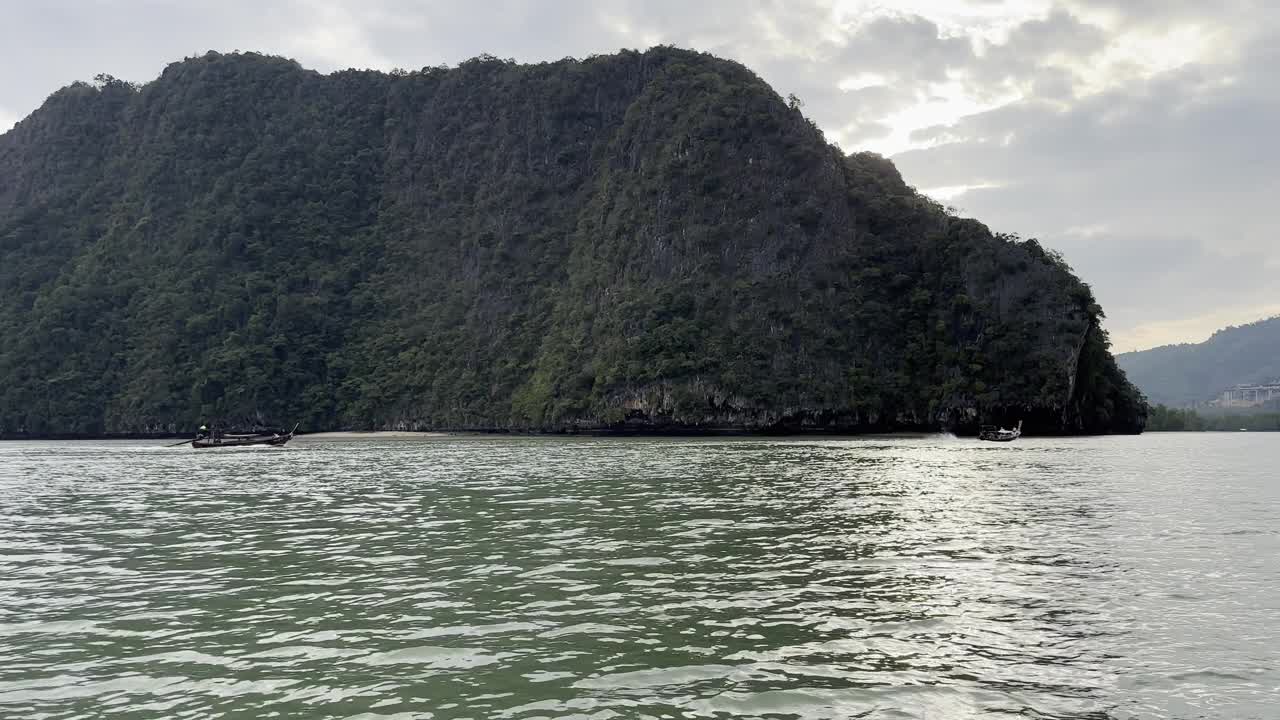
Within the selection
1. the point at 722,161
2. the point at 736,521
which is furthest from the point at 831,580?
the point at 722,161

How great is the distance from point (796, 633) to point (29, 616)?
11.4 meters

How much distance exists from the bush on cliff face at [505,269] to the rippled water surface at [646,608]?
8302cm

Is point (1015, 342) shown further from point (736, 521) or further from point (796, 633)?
point (796, 633)

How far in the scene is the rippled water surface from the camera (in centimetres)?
884

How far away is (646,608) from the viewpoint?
41.4ft

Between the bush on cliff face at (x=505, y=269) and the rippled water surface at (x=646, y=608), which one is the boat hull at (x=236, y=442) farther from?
the rippled water surface at (x=646, y=608)

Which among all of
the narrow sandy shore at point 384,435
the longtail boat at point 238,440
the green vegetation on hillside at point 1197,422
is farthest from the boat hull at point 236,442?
the green vegetation on hillside at point 1197,422

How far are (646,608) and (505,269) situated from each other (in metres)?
133

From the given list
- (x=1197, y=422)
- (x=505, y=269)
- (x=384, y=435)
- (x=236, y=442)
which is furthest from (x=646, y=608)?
(x=1197, y=422)

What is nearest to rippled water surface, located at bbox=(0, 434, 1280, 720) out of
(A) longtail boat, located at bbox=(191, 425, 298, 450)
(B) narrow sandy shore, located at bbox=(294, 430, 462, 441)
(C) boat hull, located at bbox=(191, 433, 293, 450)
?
(C) boat hull, located at bbox=(191, 433, 293, 450)

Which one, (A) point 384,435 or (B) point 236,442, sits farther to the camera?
(A) point 384,435

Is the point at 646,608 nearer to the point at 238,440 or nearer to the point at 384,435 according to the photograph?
the point at 238,440

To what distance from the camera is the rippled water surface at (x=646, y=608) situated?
8836 mm

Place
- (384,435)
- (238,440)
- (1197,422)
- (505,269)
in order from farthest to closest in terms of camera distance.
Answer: (1197,422) → (505,269) → (384,435) → (238,440)
